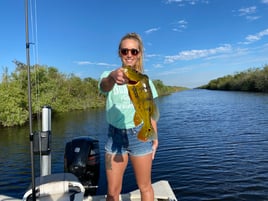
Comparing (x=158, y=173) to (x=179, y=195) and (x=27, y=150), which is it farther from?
(x=27, y=150)

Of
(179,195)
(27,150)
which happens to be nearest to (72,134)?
(27,150)

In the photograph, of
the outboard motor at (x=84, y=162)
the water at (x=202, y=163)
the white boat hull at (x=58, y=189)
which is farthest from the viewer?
the water at (x=202, y=163)

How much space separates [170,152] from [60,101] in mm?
31874

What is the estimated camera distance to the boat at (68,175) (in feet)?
13.7

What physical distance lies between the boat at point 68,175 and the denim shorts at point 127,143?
1.27m

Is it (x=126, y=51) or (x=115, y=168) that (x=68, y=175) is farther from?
(x=126, y=51)

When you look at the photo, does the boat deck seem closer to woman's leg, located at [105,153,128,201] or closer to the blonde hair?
woman's leg, located at [105,153,128,201]

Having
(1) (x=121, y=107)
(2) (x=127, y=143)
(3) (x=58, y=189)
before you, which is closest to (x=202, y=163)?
(3) (x=58, y=189)

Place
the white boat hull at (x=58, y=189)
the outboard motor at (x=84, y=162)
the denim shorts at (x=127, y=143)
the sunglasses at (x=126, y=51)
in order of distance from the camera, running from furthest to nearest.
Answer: the outboard motor at (x=84, y=162) → the white boat hull at (x=58, y=189) → the denim shorts at (x=127, y=143) → the sunglasses at (x=126, y=51)

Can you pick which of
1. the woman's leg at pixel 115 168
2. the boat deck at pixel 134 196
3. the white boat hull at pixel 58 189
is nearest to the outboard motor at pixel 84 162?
the boat deck at pixel 134 196

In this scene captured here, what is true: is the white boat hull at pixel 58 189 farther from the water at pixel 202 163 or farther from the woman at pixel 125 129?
the water at pixel 202 163

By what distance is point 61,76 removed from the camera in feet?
171

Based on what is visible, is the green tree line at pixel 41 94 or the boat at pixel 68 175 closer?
the boat at pixel 68 175

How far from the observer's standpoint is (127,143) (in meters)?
3.11
